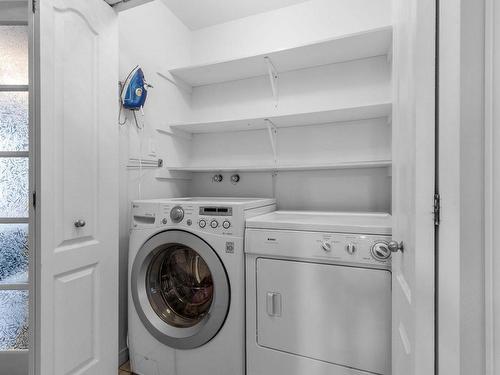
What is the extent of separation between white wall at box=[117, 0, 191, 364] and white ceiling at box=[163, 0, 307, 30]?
0.10 m

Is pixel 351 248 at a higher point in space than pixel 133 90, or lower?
lower

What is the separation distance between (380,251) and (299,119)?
3.80ft

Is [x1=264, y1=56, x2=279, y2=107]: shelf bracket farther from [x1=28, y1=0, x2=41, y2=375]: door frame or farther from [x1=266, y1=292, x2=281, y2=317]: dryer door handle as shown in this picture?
[x1=266, y1=292, x2=281, y2=317]: dryer door handle

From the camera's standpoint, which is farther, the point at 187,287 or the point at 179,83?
the point at 179,83

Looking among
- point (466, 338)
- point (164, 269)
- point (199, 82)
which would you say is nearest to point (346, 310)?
point (466, 338)

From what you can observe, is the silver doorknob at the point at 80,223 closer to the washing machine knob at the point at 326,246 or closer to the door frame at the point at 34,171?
the door frame at the point at 34,171

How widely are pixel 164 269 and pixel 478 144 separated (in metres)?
1.74

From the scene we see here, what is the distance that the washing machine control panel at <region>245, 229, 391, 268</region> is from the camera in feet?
4.00

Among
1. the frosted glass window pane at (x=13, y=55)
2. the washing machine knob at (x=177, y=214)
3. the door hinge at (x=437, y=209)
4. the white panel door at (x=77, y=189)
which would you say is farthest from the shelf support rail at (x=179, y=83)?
the door hinge at (x=437, y=209)

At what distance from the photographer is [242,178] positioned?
2395mm

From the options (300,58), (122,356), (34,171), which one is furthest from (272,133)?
(122,356)

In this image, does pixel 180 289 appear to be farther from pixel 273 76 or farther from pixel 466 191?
pixel 273 76

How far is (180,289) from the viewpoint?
177cm

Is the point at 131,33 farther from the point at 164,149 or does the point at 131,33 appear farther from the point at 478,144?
the point at 478,144
